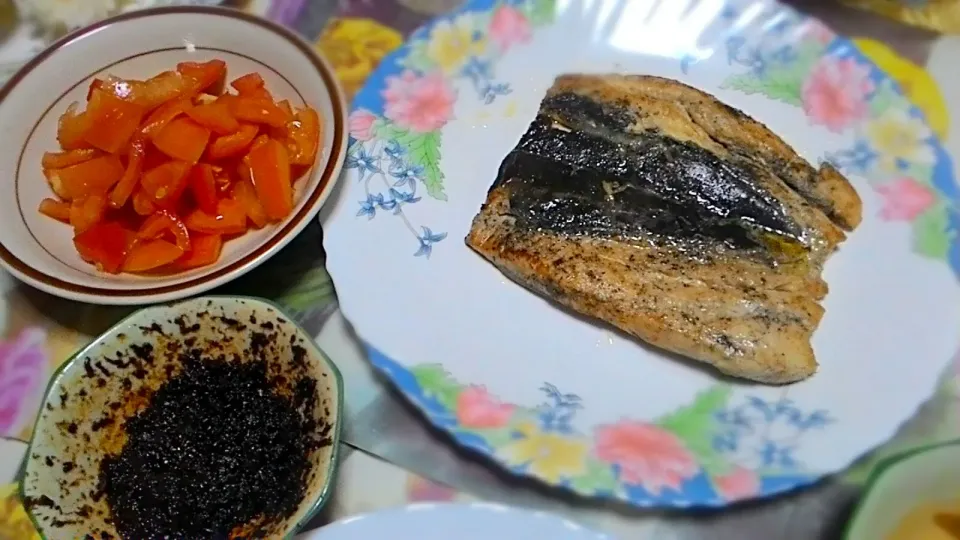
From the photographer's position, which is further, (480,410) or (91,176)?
(91,176)

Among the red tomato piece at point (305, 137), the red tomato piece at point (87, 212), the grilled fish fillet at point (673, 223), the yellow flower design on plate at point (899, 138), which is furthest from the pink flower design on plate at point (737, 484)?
the red tomato piece at point (87, 212)

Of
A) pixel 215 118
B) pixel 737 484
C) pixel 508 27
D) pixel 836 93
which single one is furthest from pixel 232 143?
pixel 836 93

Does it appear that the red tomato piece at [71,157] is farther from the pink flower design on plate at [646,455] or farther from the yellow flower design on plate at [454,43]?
the pink flower design on plate at [646,455]

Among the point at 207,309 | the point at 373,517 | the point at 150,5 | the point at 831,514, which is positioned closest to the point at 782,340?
the point at 831,514

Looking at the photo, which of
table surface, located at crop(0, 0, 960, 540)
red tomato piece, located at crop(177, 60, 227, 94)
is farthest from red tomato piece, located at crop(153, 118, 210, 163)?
table surface, located at crop(0, 0, 960, 540)

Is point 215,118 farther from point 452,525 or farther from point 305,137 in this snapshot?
point 452,525

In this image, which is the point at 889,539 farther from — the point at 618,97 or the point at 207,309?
the point at 207,309
